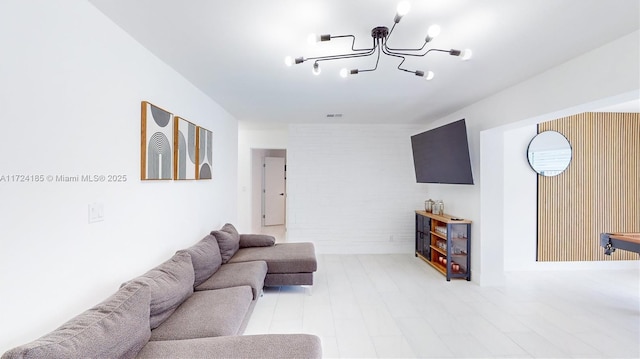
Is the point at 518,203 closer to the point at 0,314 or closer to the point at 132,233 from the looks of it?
the point at 132,233

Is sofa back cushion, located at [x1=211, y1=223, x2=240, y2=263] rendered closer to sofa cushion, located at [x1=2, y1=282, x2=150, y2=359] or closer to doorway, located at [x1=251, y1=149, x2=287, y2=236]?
sofa cushion, located at [x1=2, y1=282, x2=150, y2=359]

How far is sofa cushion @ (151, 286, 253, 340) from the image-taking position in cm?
185

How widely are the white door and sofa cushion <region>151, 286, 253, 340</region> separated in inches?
226

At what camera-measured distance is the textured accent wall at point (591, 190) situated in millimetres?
4570

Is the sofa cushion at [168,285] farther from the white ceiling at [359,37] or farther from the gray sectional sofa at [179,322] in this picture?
the white ceiling at [359,37]

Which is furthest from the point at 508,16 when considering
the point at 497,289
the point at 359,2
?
the point at 497,289

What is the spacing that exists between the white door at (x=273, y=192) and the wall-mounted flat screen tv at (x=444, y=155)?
437 centimetres

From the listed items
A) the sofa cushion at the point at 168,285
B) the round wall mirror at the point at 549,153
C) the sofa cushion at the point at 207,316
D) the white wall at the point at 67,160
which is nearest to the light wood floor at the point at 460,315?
the sofa cushion at the point at 207,316

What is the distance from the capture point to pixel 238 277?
2.83 meters

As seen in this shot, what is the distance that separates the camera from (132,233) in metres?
2.14

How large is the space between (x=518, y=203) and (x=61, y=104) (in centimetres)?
541

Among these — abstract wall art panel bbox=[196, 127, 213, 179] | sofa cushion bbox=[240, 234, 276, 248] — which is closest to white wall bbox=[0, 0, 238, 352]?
abstract wall art panel bbox=[196, 127, 213, 179]

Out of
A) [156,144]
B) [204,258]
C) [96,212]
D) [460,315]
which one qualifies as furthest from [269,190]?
[96,212]

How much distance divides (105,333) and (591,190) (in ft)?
20.4
